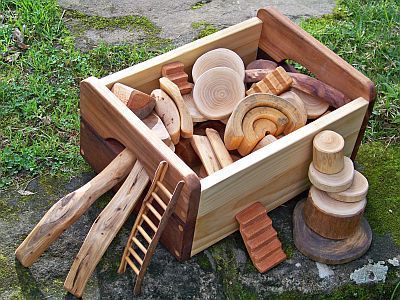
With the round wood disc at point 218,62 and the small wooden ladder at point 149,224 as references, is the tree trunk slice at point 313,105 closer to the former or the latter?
the round wood disc at point 218,62

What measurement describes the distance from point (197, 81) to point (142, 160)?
0.56 metres

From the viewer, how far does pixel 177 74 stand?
3471 millimetres

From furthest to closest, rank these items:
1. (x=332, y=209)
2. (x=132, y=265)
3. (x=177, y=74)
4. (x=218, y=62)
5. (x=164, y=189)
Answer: (x=218, y=62) < (x=177, y=74) < (x=332, y=209) < (x=132, y=265) < (x=164, y=189)

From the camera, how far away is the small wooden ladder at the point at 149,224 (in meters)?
2.91

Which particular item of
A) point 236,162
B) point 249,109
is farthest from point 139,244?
point 249,109

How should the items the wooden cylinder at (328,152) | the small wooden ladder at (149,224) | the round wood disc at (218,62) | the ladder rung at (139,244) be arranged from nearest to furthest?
1. the small wooden ladder at (149,224)
2. the ladder rung at (139,244)
3. the wooden cylinder at (328,152)
4. the round wood disc at (218,62)

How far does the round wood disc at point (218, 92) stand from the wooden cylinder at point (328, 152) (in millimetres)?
470

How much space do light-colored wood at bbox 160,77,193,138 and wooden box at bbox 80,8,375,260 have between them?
3.9 inches

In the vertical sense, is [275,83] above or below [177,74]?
below

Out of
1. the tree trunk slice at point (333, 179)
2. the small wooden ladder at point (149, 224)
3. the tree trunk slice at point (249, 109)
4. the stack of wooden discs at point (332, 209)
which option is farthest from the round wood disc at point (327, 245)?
the small wooden ladder at point (149, 224)

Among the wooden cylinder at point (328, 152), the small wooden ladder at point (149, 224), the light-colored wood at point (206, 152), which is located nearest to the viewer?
the small wooden ladder at point (149, 224)

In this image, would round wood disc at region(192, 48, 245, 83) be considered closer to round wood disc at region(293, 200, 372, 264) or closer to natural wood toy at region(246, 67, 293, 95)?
natural wood toy at region(246, 67, 293, 95)

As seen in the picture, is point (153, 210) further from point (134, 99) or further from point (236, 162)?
point (134, 99)

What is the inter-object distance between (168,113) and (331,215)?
802 millimetres
